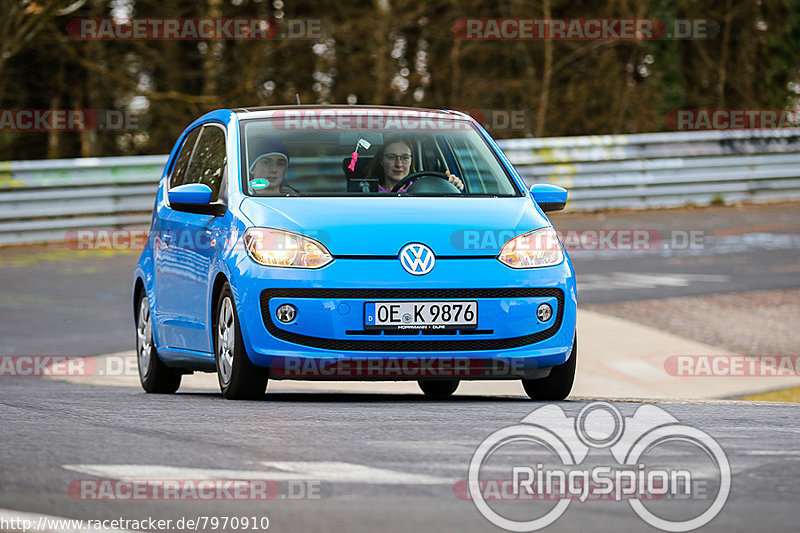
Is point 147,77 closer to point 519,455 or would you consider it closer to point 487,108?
point 487,108

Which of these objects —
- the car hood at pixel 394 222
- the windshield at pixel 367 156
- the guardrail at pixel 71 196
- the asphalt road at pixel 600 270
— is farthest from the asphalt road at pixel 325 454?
the guardrail at pixel 71 196

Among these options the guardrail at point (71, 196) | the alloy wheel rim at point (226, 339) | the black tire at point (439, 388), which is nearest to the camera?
the alloy wheel rim at point (226, 339)

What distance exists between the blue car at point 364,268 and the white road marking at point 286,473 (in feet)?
7.20

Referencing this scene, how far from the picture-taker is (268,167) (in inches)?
342

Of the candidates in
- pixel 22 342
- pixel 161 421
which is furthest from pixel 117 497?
pixel 22 342

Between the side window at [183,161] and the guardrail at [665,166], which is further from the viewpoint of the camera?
the guardrail at [665,166]

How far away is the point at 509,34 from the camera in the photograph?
102 ft

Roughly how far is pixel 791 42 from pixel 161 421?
82.6 ft

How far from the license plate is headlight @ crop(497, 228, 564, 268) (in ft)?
1.04

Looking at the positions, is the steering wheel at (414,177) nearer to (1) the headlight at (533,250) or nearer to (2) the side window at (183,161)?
(1) the headlight at (533,250)

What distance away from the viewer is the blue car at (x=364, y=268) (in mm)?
7801

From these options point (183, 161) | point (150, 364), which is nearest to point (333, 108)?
point (183, 161)

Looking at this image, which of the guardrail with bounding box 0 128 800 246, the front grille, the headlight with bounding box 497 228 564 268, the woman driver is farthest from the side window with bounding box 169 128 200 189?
the guardrail with bounding box 0 128 800 246

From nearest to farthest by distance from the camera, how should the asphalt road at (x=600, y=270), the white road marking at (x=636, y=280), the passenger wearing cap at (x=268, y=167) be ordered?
the passenger wearing cap at (x=268, y=167)
the asphalt road at (x=600, y=270)
the white road marking at (x=636, y=280)
